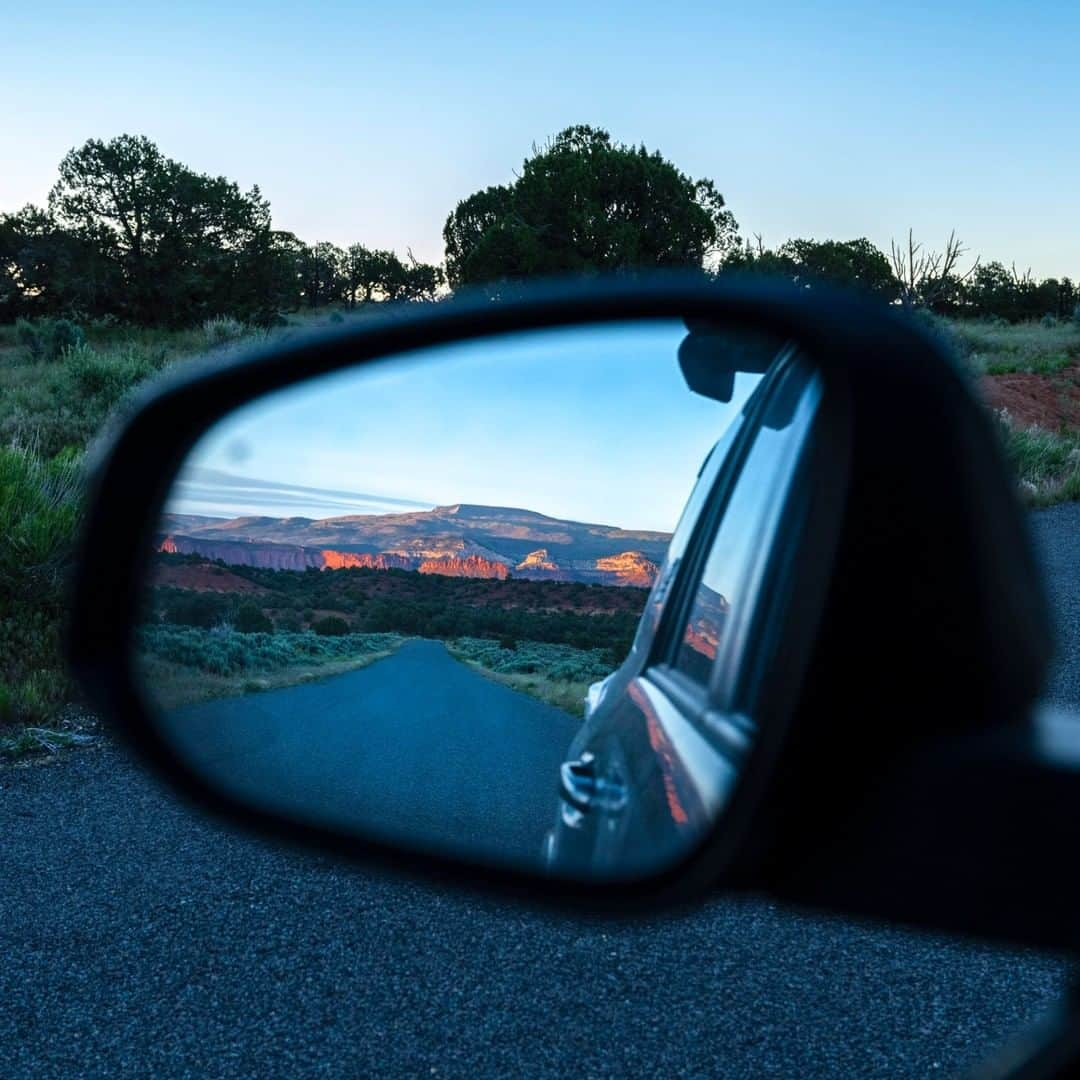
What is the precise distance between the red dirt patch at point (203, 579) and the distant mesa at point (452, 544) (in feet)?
0.07

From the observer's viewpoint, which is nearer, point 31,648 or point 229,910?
point 229,910

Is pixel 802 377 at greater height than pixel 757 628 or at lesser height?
greater

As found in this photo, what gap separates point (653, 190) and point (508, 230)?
4.99 m

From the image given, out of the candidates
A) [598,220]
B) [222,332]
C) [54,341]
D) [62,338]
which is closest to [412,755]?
[54,341]

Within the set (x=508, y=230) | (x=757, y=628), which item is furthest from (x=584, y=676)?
(x=508, y=230)

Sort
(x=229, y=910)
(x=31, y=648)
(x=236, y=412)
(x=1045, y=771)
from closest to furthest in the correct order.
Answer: (x=1045, y=771) → (x=236, y=412) → (x=229, y=910) → (x=31, y=648)

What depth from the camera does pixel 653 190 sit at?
3828cm

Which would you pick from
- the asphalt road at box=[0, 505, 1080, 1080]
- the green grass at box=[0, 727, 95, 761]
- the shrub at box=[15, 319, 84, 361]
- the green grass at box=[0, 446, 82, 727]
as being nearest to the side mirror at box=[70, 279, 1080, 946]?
the asphalt road at box=[0, 505, 1080, 1080]

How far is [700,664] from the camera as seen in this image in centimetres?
107

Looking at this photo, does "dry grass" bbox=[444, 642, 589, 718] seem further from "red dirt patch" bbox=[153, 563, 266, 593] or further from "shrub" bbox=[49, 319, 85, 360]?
"shrub" bbox=[49, 319, 85, 360]

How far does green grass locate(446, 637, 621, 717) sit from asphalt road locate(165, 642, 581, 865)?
0.01m

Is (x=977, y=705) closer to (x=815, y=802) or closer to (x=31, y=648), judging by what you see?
(x=815, y=802)

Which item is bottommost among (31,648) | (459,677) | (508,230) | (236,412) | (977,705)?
(31,648)

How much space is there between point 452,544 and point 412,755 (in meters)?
0.22
